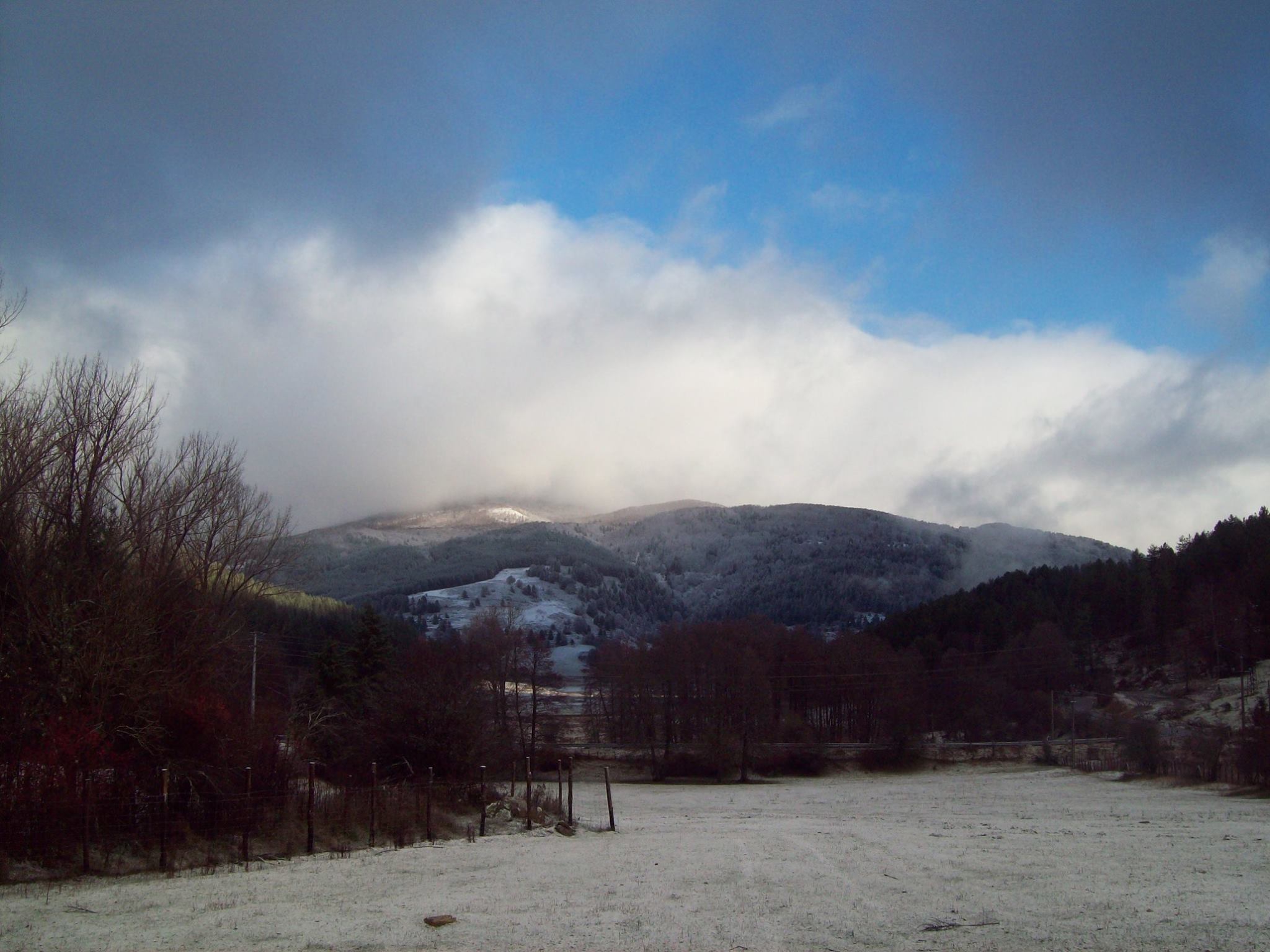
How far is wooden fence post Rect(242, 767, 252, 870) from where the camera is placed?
21.7 m

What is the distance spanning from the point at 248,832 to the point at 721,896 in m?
12.3

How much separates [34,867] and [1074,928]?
1918 centimetres

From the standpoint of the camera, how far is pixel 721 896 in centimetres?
1675

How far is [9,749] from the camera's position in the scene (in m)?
21.3

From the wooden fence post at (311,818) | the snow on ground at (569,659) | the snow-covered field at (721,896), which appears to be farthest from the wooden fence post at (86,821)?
the snow on ground at (569,659)

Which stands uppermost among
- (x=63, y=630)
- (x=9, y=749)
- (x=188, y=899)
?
(x=63, y=630)

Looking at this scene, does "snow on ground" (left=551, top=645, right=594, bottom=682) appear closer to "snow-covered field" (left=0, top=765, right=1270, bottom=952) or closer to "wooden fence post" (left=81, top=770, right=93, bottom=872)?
"snow-covered field" (left=0, top=765, right=1270, bottom=952)

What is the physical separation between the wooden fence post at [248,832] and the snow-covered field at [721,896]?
0.76m

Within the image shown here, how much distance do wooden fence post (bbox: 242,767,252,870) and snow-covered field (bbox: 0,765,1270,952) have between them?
76cm

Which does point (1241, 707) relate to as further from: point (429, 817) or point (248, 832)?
point (248, 832)

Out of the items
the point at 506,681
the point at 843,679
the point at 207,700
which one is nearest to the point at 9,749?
the point at 207,700

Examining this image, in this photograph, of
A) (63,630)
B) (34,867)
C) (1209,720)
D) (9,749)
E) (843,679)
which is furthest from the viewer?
(843,679)

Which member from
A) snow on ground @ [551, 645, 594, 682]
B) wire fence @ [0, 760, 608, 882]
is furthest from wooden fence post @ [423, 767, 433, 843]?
snow on ground @ [551, 645, 594, 682]

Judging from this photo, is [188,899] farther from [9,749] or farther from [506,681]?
[506,681]
